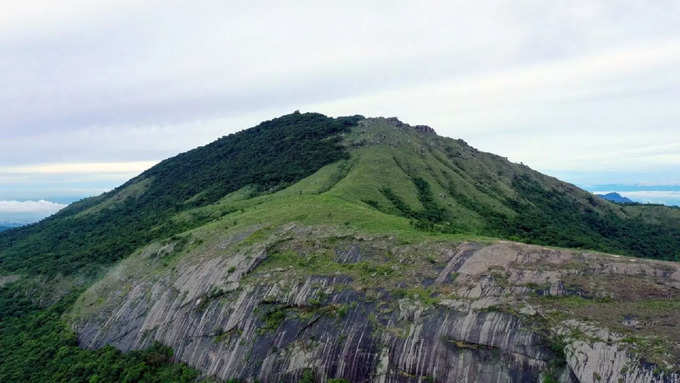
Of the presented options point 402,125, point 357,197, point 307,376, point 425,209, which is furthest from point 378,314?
point 402,125

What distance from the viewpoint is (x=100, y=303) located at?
5916cm

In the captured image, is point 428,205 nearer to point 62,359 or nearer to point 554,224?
point 554,224

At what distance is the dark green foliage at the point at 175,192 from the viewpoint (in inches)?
3364

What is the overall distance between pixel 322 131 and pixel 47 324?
328ft

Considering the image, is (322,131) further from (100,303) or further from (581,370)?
(581,370)

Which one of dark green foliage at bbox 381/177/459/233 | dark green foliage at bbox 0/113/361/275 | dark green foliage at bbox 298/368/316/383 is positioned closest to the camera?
dark green foliage at bbox 298/368/316/383

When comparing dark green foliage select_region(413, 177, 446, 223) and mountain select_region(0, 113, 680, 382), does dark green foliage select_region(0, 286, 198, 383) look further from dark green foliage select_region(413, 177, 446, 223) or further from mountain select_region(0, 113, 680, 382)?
dark green foliage select_region(413, 177, 446, 223)

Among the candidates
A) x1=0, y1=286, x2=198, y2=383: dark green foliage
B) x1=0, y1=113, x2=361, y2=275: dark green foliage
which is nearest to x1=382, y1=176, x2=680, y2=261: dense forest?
x1=0, y1=286, x2=198, y2=383: dark green foliage

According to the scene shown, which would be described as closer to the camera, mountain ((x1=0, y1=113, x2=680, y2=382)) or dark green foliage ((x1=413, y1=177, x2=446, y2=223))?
mountain ((x1=0, y1=113, x2=680, y2=382))

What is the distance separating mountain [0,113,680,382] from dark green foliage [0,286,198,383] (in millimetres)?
345

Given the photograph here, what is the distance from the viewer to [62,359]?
50875mm

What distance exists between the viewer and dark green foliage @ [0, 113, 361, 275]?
280 feet

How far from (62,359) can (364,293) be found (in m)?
44.1

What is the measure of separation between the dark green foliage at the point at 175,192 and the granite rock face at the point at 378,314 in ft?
120
